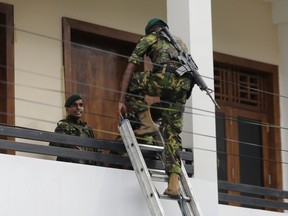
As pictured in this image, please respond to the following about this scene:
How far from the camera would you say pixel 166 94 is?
10.8 m

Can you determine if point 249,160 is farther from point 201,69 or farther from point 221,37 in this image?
point 201,69

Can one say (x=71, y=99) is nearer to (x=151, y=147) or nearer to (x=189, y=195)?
(x=151, y=147)

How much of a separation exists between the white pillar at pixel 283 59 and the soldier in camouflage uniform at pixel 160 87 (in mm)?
4000

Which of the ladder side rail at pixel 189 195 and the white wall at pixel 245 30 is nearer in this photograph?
the ladder side rail at pixel 189 195

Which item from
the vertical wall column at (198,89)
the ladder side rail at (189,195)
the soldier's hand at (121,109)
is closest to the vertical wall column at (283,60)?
the vertical wall column at (198,89)

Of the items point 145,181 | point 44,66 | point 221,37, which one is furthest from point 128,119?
point 221,37

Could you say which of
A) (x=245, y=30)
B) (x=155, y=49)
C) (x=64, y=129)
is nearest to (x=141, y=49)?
(x=155, y=49)

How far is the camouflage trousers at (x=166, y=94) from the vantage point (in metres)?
10.7

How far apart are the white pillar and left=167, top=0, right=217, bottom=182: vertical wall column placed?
3.13 meters

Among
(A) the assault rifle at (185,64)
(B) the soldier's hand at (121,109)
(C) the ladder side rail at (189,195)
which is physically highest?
(A) the assault rifle at (185,64)

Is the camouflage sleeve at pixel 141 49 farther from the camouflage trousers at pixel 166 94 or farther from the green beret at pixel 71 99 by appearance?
the green beret at pixel 71 99

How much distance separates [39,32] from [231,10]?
3.04 m

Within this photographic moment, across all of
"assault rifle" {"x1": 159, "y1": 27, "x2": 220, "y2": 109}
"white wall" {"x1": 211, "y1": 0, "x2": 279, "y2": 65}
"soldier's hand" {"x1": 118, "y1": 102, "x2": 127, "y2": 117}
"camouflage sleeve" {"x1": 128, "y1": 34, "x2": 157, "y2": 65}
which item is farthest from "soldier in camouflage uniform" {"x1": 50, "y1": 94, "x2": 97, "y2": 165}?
"white wall" {"x1": 211, "y1": 0, "x2": 279, "y2": 65}

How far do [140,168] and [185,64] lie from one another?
1.06 m
